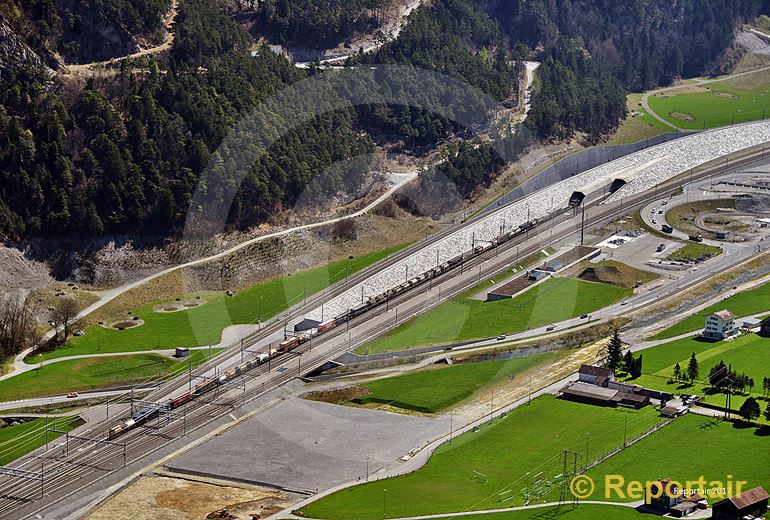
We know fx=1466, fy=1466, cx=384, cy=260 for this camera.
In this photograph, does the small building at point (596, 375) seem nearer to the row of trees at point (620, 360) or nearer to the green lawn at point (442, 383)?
the row of trees at point (620, 360)

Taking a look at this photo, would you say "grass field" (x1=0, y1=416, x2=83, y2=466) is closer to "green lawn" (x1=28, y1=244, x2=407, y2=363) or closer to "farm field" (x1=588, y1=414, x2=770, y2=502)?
"green lawn" (x1=28, y1=244, x2=407, y2=363)

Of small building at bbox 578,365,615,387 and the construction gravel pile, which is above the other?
the construction gravel pile

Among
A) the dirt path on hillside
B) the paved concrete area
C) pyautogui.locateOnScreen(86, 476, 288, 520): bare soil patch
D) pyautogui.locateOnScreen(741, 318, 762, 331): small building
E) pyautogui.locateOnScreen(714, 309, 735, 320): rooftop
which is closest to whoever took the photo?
pyautogui.locateOnScreen(86, 476, 288, 520): bare soil patch

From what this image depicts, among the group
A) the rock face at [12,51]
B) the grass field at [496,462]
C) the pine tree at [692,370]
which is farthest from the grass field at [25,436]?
the pine tree at [692,370]

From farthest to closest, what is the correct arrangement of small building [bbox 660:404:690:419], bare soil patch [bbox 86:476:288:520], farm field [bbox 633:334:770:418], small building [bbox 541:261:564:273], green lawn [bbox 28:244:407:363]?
small building [bbox 541:261:564:273]
green lawn [bbox 28:244:407:363]
farm field [bbox 633:334:770:418]
small building [bbox 660:404:690:419]
bare soil patch [bbox 86:476:288:520]

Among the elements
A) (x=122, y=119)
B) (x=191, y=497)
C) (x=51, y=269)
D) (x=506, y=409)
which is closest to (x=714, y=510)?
(x=506, y=409)

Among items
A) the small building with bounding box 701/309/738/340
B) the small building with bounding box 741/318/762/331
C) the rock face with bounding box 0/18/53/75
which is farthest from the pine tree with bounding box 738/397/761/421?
the rock face with bounding box 0/18/53/75

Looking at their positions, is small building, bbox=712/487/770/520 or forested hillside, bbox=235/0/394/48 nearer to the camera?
small building, bbox=712/487/770/520
